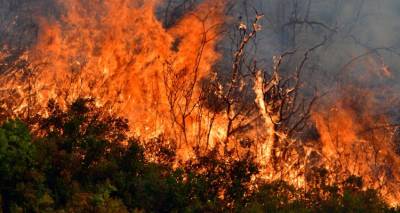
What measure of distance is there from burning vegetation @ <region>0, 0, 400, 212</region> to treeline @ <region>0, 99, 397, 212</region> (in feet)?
0.05

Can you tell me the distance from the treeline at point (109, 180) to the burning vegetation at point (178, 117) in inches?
0.6

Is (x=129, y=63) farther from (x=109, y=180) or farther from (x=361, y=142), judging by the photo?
(x=109, y=180)

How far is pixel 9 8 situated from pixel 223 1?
8559 millimetres

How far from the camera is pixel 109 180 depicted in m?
4.79

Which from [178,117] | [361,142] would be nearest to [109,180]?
[178,117]

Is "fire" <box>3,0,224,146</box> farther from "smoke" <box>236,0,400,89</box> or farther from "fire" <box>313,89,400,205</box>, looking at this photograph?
"smoke" <box>236,0,400,89</box>

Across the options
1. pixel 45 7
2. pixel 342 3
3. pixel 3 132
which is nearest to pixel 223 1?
pixel 45 7

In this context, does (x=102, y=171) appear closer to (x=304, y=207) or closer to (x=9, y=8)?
(x=304, y=207)

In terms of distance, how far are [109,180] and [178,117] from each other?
A: 6.30 meters

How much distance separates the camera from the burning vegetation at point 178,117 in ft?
16.3

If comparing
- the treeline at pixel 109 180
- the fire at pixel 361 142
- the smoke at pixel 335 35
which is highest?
the smoke at pixel 335 35

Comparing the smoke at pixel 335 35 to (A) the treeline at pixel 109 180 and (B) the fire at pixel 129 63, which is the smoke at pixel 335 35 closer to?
(B) the fire at pixel 129 63

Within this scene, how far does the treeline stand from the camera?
4.16 m

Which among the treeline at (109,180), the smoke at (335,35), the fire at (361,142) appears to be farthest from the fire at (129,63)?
the smoke at (335,35)
